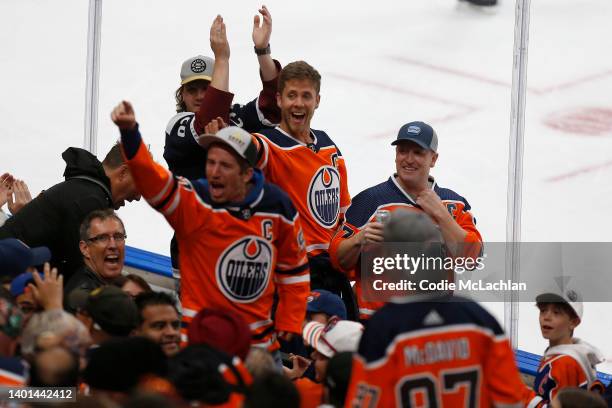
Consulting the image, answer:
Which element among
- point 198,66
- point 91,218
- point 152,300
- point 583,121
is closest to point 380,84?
point 583,121

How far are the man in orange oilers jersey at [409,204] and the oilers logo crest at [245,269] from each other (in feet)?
2.08

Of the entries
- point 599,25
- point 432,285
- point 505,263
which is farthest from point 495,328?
point 599,25

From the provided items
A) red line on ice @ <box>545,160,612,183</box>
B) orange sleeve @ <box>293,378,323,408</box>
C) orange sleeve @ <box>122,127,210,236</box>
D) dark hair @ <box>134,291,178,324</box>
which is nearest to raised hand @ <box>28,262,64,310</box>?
dark hair @ <box>134,291,178,324</box>

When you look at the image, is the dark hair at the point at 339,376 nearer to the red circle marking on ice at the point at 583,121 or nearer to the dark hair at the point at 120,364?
the dark hair at the point at 120,364

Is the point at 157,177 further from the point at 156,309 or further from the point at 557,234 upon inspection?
the point at 557,234

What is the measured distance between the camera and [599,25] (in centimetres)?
782

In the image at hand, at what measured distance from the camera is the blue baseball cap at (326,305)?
438cm

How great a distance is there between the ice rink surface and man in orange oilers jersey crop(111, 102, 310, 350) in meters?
2.16

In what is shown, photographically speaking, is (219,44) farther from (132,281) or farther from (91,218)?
(132,281)

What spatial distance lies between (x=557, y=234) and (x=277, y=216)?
8.47 feet

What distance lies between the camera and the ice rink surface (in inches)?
257

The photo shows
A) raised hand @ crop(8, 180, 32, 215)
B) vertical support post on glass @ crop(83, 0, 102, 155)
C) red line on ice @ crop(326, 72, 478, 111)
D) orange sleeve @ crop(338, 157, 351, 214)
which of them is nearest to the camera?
orange sleeve @ crop(338, 157, 351, 214)

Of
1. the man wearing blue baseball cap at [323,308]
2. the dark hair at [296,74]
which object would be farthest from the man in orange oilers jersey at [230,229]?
the dark hair at [296,74]

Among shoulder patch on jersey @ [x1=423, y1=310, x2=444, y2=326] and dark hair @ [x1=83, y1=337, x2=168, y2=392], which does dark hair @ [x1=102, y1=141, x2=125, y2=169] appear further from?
shoulder patch on jersey @ [x1=423, y1=310, x2=444, y2=326]
